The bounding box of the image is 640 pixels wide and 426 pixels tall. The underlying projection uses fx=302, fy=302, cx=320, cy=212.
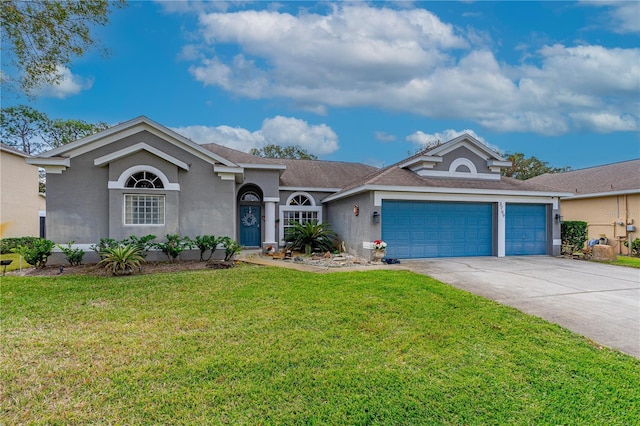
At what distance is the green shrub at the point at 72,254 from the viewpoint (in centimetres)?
1012

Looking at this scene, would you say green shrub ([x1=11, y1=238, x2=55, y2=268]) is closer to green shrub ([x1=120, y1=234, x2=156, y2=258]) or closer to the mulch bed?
the mulch bed

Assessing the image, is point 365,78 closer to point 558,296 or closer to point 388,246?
point 388,246

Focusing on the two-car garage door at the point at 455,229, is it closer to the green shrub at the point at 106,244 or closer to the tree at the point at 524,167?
the green shrub at the point at 106,244

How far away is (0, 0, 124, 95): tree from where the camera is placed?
281 inches

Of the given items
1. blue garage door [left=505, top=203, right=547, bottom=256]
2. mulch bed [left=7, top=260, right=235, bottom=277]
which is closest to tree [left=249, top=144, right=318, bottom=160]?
blue garage door [left=505, top=203, right=547, bottom=256]

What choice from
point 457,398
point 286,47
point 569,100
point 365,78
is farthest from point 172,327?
point 569,100

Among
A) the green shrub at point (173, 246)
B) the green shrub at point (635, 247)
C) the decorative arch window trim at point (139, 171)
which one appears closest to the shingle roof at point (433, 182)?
the green shrub at point (635, 247)

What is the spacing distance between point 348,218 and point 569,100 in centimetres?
1697

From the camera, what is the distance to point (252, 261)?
460 inches

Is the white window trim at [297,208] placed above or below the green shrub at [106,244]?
above

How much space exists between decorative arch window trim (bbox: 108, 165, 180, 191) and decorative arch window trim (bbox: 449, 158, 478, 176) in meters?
11.9

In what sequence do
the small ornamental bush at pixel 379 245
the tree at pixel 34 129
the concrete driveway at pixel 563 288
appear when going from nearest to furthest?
the concrete driveway at pixel 563 288
the small ornamental bush at pixel 379 245
the tree at pixel 34 129

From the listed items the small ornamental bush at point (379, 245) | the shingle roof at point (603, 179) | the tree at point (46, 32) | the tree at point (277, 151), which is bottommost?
the small ornamental bush at point (379, 245)

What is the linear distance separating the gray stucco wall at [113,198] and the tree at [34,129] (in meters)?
23.8
